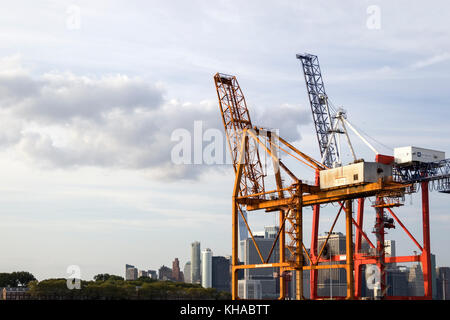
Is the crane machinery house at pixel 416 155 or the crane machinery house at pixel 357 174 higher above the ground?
the crane machinery house at pixel 416 155

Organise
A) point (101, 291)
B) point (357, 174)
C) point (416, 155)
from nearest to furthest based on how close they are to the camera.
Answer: point (357, 174) < point (416, 155) < point (101, 291)

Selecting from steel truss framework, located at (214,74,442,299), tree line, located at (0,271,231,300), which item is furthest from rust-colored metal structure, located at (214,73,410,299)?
tree line, located at (0,271,231,300)

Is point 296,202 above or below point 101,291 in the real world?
above

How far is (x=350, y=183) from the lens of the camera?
71.3m

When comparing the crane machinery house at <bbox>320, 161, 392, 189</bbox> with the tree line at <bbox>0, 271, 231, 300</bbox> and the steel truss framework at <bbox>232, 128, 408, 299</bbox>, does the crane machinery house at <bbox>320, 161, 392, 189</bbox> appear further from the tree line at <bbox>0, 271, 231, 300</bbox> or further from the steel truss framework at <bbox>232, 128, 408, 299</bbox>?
the tree line at <bbox>0, 271, 231, 300</bbox>

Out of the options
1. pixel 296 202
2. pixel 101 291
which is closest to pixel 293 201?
pixel 296 202

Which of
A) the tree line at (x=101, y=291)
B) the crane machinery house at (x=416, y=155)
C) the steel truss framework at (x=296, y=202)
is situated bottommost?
the tree line at (x=101, y=291)

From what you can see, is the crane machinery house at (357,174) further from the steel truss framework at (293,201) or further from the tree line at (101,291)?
the tree line at (101,291)

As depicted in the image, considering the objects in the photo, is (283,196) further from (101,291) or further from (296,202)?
(101,291)

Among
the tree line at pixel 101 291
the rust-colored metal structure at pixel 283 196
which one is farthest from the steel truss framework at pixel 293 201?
the tree line at pixel 101 291

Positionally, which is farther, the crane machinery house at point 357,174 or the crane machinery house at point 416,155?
the crane machinery house at point 416,155
